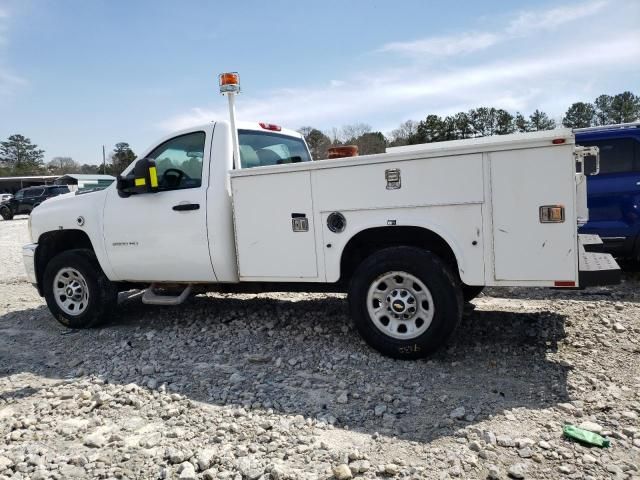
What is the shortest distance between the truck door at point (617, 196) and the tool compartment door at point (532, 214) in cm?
375

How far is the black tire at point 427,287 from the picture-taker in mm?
4215

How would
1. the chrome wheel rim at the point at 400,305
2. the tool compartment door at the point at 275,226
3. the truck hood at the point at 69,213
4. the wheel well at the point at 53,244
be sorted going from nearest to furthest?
the chrome wheel rim at the point at 400,305, the tool compartment door at the point at 275,226, the truck hood at the point at 69,213, the wheel well at the point at 53,244

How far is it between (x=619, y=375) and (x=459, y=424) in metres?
1.52

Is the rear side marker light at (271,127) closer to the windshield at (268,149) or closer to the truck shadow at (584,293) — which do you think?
the windshield at (268,149)

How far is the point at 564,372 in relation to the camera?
13.6 feet

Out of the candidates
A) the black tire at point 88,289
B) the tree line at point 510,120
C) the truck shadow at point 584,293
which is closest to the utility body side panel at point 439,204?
the black tire at point 88,289

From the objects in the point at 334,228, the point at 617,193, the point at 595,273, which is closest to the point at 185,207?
the point at 334,228

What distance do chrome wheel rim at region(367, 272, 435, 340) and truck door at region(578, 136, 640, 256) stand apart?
3.97 m

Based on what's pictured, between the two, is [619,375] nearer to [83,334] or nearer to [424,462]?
[424,462]

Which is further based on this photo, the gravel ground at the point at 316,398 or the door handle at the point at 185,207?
the door handle at the point at 185,207

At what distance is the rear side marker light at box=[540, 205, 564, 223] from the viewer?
12.6 feet

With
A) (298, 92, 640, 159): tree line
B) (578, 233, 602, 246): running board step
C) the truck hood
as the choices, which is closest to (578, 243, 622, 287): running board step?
(578, 233, 602, 246): running board step

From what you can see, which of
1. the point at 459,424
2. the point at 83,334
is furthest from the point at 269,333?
the point at 459,424

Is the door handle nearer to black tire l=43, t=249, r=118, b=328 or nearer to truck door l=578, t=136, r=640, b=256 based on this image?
black tire l=43, t=249, r=118, b=328
